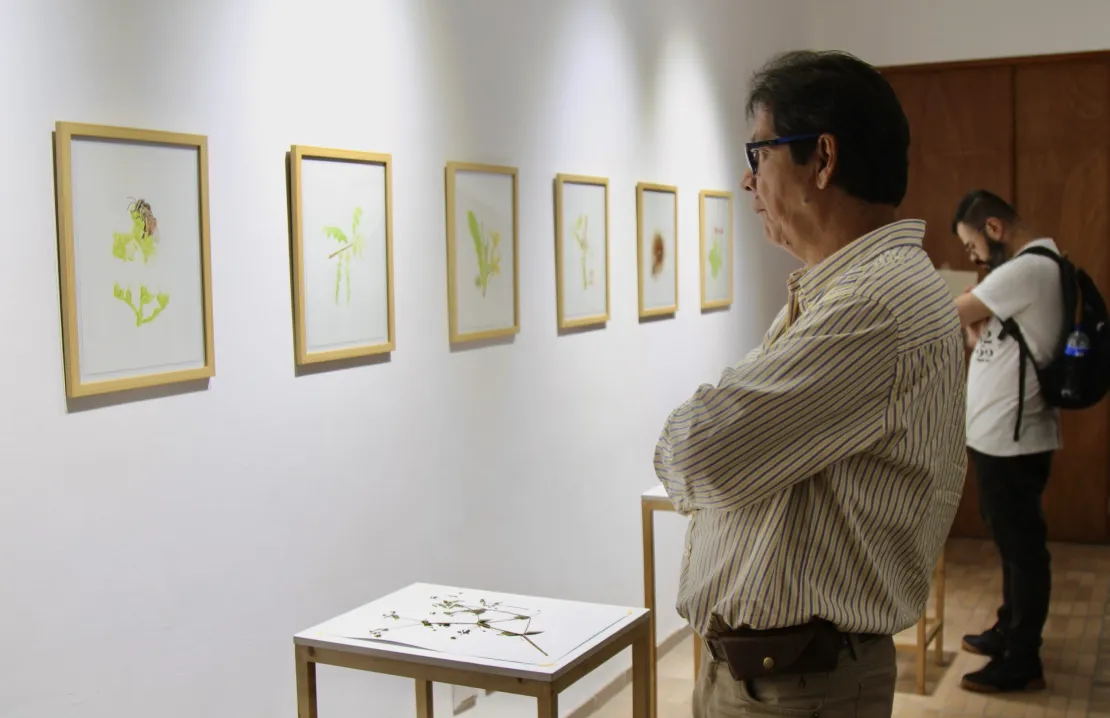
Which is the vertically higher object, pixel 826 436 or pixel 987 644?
pixel 826 436

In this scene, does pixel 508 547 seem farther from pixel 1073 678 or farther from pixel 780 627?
pixel 1073 678

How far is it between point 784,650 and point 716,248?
382 cm

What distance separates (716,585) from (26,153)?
4.61 ft

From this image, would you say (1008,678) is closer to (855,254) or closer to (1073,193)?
(1073,193)

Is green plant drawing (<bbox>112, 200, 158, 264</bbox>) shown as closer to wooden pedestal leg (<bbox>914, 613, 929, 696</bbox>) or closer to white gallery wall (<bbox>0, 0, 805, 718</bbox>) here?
white gallery wall (<bbox>0, 0, 805, 718</bbox>)

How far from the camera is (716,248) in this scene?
539cm

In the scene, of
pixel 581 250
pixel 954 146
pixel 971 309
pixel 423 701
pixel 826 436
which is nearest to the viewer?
pixel 826 436

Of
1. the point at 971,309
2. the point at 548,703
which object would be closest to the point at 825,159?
the point at 548,703

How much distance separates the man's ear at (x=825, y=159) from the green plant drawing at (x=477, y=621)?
0.99 meters

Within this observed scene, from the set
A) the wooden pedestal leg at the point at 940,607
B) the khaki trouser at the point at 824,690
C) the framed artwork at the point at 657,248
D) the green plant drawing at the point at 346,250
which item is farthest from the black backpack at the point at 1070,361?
the khaki trouser at the point at 824,690

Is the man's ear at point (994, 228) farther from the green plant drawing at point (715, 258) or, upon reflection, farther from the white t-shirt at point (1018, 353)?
the green plant drawing at point (715, 258)

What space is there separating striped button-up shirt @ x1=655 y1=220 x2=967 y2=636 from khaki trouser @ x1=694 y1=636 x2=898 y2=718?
88mm

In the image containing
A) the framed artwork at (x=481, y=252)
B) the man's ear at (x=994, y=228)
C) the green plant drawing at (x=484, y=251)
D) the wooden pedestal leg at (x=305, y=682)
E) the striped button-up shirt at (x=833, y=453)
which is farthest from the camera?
the man's ear at (x=994, y=228)

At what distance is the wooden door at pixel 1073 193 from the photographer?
631 cm
